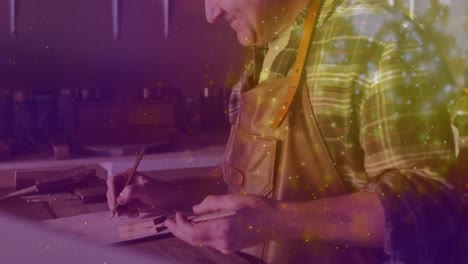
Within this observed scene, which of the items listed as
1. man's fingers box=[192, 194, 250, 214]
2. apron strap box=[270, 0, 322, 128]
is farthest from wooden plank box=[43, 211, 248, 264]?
apron strap box=[270, 0, 322, 128]

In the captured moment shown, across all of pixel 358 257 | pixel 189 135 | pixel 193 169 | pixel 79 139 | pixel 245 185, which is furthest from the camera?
pixel 189 135

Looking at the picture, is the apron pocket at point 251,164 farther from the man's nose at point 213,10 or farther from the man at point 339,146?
the man's nose at point 213,10

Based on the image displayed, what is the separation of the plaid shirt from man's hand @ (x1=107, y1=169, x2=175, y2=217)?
0.40 metres

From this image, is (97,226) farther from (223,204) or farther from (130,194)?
(223,204)

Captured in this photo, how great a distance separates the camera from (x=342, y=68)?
847 mm

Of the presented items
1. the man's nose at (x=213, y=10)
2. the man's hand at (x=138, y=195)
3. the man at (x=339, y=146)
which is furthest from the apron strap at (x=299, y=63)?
the man's hand at (x=138, y=195)

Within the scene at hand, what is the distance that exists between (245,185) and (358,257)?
235mm

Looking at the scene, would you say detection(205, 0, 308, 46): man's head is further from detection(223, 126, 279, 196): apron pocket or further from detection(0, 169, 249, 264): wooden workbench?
detection(0, 169, 249, 264): wooden workbench

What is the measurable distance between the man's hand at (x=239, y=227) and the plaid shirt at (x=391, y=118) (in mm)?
159

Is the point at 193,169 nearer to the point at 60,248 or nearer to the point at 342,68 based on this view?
the point at 60,248

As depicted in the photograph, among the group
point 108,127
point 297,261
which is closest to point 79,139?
point 108,127

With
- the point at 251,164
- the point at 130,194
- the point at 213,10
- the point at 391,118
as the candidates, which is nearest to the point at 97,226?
the point at 130,194

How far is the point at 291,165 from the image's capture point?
0.90m

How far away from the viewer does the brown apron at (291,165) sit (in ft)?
2.88
